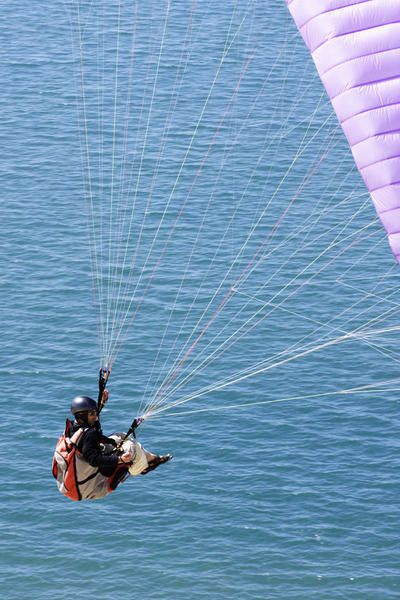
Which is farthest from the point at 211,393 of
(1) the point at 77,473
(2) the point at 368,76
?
(2) the point at 368,76

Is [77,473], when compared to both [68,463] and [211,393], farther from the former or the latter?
[211,393]

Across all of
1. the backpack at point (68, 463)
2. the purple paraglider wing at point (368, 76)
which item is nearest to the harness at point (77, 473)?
the backpack at point (68, 463)

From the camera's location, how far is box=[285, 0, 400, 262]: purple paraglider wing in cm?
2912

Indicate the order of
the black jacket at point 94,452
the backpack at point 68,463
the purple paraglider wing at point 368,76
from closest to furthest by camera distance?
1. the purple paraglider wing at point 368,76
2. the black jacket at point 94,452
3. the backpack at point 68,463

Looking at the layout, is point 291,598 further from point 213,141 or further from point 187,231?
point 213,141

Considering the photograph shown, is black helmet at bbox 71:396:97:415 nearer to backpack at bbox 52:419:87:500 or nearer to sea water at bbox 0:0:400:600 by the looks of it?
backpack at bbox 52:419:87:500

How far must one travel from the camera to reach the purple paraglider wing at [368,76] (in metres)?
29.1

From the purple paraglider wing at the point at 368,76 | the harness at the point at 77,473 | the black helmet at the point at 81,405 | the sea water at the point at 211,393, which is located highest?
the sea water at the point at 211,393

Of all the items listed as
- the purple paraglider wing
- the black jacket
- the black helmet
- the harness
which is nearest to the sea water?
the harness

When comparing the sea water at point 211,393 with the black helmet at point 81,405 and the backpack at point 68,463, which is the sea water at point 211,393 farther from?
the black helmet at point 81,405

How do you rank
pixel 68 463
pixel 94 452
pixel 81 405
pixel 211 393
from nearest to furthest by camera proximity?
1. pixel 81 405
2. pixel 94 452
3. pixel 68 463
4. pixel 211 393

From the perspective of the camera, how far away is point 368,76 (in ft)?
95.9

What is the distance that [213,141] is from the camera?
75625mm

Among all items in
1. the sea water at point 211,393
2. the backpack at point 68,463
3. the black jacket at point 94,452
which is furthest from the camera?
the sea water at point 211,393
